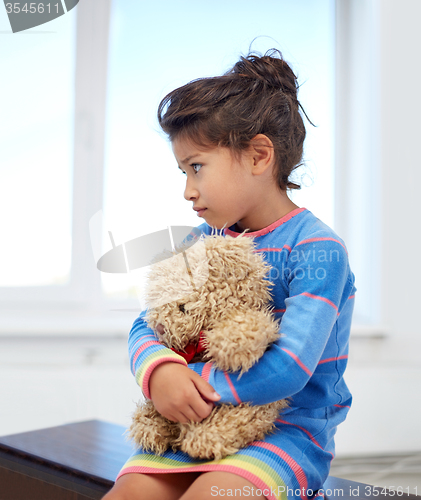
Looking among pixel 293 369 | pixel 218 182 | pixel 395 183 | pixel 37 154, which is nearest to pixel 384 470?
pixel 395 183

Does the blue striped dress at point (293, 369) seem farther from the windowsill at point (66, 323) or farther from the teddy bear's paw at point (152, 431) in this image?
the windowsill at point (66, 323)

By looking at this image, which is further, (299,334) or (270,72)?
(270,72)

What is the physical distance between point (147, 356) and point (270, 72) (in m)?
0.52

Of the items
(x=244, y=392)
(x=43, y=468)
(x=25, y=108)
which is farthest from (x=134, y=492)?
(x=25, y=108)

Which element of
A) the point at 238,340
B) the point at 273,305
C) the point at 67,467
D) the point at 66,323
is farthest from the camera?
the point at 66,323

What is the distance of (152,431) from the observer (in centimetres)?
59

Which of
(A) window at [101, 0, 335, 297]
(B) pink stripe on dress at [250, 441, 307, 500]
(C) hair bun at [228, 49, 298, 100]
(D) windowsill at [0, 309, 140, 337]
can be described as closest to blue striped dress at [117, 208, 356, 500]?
(B) pink stripe on dress at [250, 441, 307, 500]

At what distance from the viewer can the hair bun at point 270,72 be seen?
748 mm

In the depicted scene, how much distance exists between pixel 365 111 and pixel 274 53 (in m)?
0.88

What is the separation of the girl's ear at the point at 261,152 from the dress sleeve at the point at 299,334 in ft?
0.54

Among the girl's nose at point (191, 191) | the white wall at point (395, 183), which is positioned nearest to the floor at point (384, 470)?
the white wall at point (395, 183)

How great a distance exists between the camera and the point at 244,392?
1.80ft

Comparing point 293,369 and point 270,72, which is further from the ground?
point 270,72

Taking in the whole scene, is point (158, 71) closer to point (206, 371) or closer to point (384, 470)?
point (206, 371)
